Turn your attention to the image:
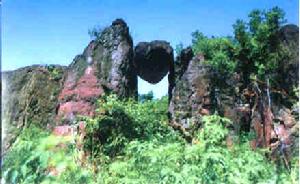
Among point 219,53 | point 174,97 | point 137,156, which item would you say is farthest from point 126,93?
point 137,156

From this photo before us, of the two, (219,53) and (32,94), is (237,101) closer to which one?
(219,53)

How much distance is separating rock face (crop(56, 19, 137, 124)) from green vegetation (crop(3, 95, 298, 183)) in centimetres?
39

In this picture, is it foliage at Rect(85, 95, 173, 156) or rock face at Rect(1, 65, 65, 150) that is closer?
foliage at Rect(85, 95, 173, 156)

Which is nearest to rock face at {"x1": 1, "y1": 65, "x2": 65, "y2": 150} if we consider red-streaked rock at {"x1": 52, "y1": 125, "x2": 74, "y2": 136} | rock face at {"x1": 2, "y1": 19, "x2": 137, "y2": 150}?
rock face at {"x1": 2, "y1": 19, "x2": 137, "y2": 150}

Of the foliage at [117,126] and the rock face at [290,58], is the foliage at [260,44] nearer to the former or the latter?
the rock face at [290,58]

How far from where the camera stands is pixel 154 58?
35.6ft

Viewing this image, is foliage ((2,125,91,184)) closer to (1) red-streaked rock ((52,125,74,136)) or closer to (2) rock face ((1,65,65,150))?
(1) red-streaked rock ((52,125,74,136))

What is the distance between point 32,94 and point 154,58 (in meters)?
2.69

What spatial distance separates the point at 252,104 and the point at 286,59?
93 cm

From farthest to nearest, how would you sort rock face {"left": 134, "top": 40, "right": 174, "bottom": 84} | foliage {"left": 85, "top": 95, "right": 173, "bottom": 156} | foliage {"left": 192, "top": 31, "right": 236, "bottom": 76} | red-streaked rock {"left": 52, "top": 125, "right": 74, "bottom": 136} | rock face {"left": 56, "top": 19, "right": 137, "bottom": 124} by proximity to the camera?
rock face {"left": 134, "top": 40, "right": 174, "bottom": 84} → foliage {"left": 192, "top": 31, "right": 236, "bottom": 76} → rock face {"left": 56, "top": 19, "right": 137, "bottom": 124} → red-streaked rock {"left": 52, "top": 125, "right": 74, "bottom": 136} → foliage {"left": 85, "top": 95, "right": 173, "bottom": 156}

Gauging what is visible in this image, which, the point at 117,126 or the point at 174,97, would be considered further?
the point at 174,97

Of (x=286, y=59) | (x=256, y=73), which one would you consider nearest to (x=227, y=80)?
(x=256, y=73)

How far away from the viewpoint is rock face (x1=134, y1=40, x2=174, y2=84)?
10734 millimetres

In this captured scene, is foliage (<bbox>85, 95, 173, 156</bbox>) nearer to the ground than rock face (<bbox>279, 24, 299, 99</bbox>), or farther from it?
nearer to the ground
